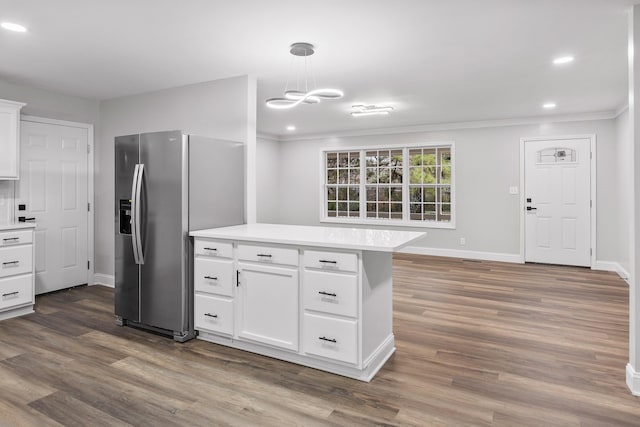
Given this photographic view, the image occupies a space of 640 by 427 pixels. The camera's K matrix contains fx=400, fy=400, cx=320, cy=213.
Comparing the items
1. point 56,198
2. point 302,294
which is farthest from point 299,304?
point 56,198

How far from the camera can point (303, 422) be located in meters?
2.10

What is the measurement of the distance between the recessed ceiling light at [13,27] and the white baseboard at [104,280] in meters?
3.09

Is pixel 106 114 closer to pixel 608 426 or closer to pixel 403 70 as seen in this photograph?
pixel 403 70

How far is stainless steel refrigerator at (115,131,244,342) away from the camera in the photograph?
321 centimetres

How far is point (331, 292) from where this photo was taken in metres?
2.61

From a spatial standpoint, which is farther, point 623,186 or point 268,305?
point 623,186

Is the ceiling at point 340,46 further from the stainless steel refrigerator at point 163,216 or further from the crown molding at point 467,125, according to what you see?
the crown molding at point 467,125

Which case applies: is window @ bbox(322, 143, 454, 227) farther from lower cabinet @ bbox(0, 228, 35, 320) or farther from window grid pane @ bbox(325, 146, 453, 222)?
lower cabinet @ bbox(0, 228, 35, 320)

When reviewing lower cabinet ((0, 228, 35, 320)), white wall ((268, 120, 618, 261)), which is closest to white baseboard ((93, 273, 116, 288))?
lower cabinet ((0, 228, 35, 320))

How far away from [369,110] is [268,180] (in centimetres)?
366

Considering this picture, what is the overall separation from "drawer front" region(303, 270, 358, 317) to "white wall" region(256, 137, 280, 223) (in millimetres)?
5695

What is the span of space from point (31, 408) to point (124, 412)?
1.74ft

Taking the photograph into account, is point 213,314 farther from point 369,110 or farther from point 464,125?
point 464,125

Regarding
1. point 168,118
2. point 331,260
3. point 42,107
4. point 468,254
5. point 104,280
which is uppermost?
point 42,107
